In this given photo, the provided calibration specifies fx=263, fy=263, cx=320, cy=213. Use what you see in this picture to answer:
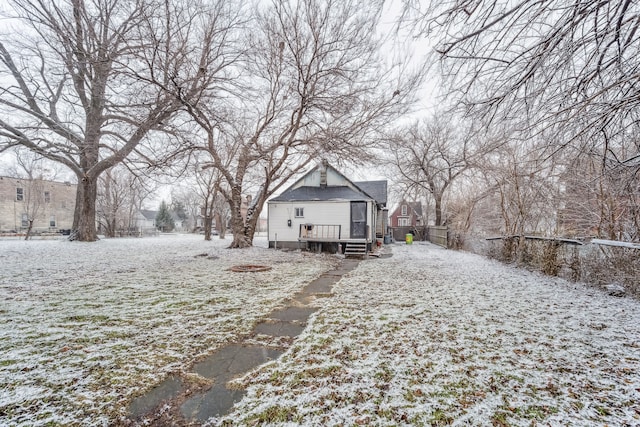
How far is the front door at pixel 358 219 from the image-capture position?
13.3 metres

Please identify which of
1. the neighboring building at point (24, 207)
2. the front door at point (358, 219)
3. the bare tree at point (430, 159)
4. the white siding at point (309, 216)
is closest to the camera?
the front door at point (358, 219)

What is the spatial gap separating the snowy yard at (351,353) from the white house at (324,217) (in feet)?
25.7

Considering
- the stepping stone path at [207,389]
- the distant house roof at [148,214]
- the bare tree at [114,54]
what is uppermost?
the bare tree at [114,54]

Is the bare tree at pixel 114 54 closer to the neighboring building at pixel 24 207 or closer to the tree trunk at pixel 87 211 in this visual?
the tree trunk at pixel 87 211

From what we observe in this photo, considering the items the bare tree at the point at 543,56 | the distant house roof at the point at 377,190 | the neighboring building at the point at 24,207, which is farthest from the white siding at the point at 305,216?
the neighboring building at the point at 24,207

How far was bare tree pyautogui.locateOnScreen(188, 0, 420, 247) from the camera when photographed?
834 centimetres

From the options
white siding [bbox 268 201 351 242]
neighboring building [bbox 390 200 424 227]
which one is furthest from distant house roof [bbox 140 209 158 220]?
white siding [bbox 268 201 351 242]

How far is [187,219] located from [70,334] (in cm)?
5145

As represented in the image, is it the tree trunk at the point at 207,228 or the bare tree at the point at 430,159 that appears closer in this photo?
the bare tree at the point at 430,159

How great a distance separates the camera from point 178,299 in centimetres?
454

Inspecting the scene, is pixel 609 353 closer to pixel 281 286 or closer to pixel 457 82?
pixel 457 82

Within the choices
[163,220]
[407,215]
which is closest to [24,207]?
[163,220]

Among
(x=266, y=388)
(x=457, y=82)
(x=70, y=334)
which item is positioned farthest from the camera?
(x=457, y=82)

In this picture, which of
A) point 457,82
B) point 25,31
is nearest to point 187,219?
point 25,31
